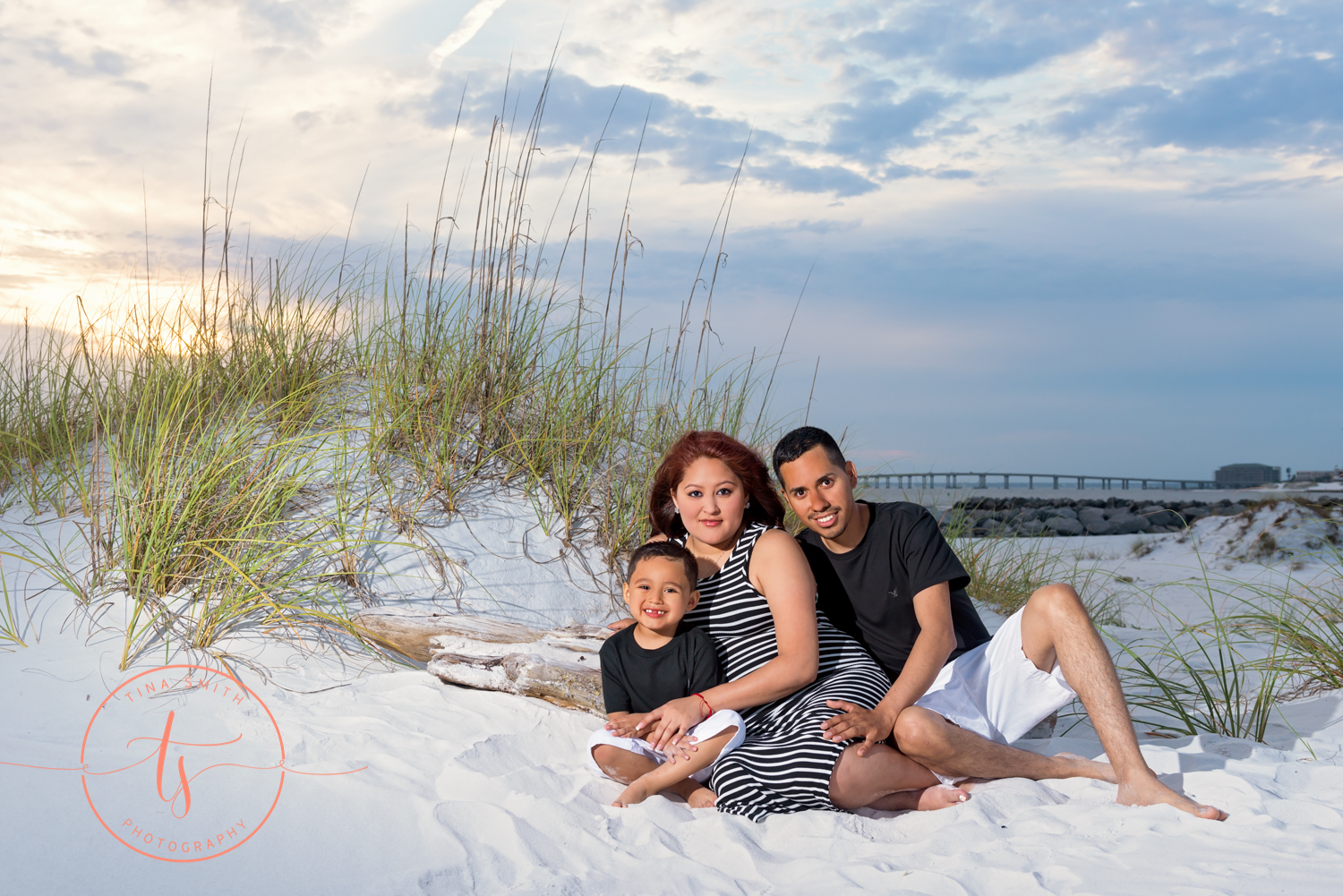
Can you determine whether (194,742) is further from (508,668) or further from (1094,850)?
(1094,850)

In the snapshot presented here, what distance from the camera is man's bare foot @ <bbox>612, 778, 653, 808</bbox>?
2.21 meters

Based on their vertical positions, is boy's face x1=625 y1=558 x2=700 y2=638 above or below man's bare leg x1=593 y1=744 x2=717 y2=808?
above

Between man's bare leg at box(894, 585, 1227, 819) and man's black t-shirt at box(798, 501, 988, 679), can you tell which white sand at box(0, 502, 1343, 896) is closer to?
man's bare leg at box(894, 585, 1227, 819)

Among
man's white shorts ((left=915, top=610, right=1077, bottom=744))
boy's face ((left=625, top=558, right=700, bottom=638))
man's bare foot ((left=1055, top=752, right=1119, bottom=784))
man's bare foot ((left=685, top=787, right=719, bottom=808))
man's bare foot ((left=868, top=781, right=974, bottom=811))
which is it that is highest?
boy's face ((left=625, top=558, right=700, bottom=638))

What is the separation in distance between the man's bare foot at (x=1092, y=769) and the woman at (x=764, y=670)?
1.26 feet

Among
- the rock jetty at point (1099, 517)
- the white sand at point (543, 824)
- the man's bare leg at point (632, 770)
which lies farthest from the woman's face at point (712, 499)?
the rock jetty at point (1099, 517)

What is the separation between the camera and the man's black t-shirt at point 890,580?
7.79 ft

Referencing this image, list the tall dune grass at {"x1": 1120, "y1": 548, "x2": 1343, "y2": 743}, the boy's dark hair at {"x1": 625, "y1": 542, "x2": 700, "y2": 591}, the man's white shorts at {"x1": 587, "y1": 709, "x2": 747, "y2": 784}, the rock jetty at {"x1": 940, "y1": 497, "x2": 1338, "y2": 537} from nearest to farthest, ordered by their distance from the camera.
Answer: the man's white shorts at {"x1": 587, "y1": 709, "x2": 747, "y2": 784}
the boy's dark hair at {"x1": 625, "y1": 542, "x2": 700, "y2": 591}
the tall dune grass at {"x1": 1120, "y1": 548, "x2": 1343, "y2": 743}
the rock jetty at {"x1": 940, "y1": 497, "x2": 1338, "y2": 537}

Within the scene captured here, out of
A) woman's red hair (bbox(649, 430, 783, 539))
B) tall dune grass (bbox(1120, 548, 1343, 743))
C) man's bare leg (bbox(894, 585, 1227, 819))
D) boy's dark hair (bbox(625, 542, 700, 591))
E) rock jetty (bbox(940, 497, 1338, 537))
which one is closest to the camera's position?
man's bare leg (bbox(894, 585, 1227, 819))

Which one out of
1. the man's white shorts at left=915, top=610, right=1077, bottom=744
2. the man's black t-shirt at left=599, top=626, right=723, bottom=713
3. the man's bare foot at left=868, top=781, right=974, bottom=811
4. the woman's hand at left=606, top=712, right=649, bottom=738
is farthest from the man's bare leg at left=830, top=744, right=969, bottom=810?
the woman's hand at left=606, top=712, right=649, bottom=738

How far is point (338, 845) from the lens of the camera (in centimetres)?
198

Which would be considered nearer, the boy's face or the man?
the man

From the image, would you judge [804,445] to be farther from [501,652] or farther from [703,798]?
[501,652]

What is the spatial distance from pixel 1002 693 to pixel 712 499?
971 mm
